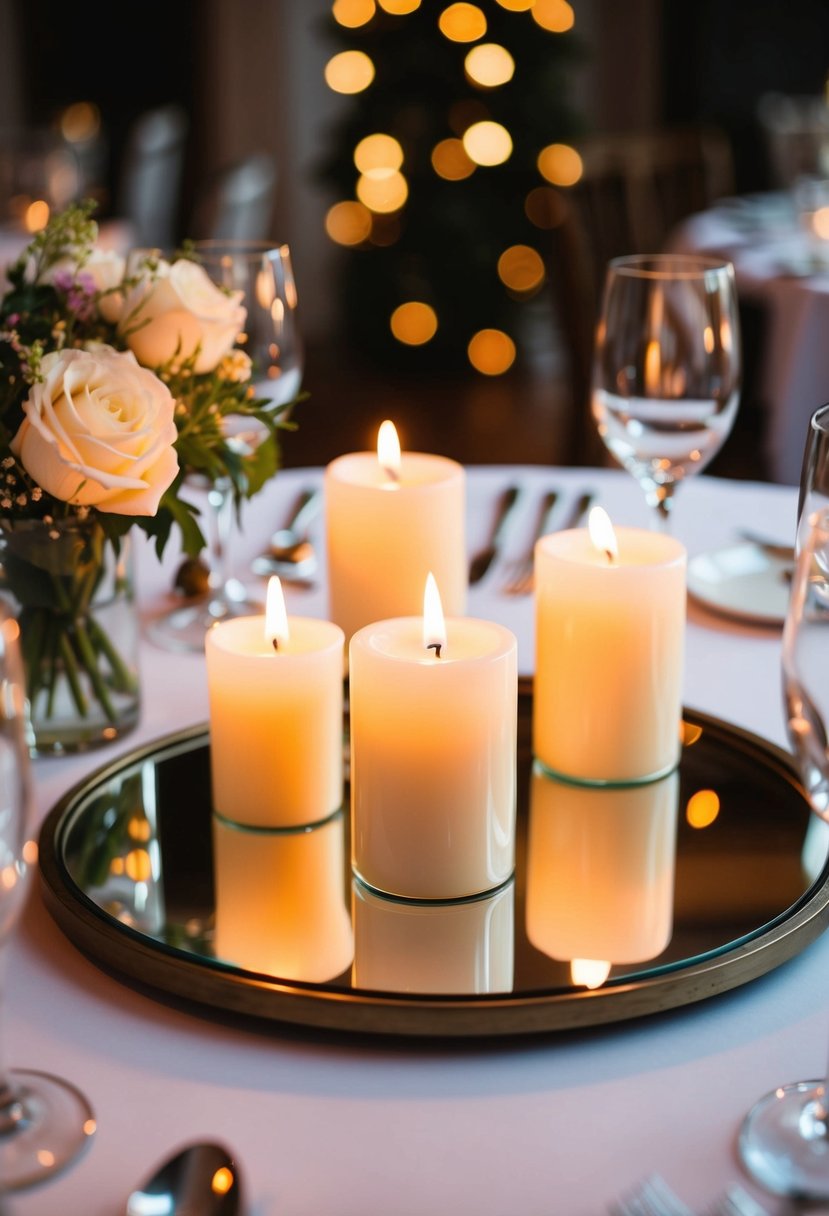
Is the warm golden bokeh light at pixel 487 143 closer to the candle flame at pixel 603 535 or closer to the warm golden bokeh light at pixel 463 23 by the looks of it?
the warm golden bokeh light at pixel 463 23

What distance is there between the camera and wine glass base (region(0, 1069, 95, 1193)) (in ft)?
1.81

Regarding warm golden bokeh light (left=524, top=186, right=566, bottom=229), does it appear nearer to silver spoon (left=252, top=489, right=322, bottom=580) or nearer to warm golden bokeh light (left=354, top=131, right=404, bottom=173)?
warm golden bokeh light (left=354, top=131, right=404, bottom=173)

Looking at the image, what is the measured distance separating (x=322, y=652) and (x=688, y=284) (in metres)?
0.54

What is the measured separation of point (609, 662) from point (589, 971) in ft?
0.78

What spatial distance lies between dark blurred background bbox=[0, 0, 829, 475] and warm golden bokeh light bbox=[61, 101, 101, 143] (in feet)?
0.06

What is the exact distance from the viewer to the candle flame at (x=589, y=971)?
638 mm

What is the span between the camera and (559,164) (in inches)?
193

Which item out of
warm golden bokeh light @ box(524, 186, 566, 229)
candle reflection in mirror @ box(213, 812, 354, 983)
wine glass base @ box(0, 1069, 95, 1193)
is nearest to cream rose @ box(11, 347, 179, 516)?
candle reflection in mirror @ box(213, 812, 354, 983)

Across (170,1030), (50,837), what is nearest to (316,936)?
(170,1030)

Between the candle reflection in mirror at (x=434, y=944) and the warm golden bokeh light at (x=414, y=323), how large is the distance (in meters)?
4.51

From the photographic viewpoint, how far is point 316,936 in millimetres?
688

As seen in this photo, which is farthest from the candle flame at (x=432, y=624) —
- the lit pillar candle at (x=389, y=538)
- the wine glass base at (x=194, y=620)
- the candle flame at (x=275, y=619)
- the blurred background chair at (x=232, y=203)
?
the blurred background chair at (x=232, y=203)

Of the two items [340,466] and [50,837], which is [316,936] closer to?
[50,837]

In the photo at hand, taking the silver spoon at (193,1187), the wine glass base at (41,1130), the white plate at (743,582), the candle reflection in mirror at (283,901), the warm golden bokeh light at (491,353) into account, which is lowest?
the warm golden bokeh light at (491,353)
